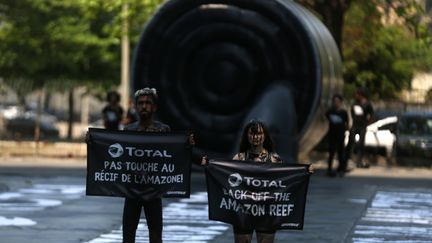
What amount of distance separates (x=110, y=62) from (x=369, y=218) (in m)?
28.3

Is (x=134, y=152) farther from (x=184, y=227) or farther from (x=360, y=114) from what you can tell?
(x=360, y=114)

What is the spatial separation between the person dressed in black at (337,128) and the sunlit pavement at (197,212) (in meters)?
0.57

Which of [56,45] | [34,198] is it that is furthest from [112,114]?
[56,45]

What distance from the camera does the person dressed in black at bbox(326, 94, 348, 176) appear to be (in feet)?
84.2

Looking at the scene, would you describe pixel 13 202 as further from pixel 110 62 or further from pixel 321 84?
pixel 110 62

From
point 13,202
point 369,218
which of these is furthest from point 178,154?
point 13,202

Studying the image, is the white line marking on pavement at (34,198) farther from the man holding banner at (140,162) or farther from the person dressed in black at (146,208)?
the person dressed in black at (146,208)

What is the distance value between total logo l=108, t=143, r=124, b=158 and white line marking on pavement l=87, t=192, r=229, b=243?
2313mm

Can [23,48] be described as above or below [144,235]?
above

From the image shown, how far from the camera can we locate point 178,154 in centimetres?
1179

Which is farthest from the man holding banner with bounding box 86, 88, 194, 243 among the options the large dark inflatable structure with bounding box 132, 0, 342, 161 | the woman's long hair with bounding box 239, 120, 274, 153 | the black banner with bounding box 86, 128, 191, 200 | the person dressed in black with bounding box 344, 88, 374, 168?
the person dressed in black with bounding box 344, 88, 374, 168

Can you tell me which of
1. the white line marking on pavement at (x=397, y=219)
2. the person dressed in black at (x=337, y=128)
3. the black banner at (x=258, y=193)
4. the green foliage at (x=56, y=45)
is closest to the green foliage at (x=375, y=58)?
the green foliage at (x=56, y=45)

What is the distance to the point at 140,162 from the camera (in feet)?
38.6

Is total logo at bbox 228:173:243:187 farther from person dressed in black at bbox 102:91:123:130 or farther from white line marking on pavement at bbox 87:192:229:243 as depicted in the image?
person dressed in black at bbox 102:91:123:130
